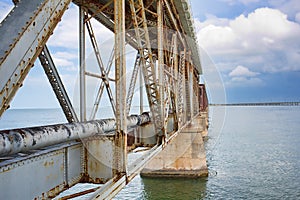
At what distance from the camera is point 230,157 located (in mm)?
32875

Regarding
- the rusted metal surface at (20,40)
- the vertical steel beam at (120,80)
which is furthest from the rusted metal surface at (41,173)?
the rusted metal surface at (20,40)

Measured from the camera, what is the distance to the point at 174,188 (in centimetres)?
2225

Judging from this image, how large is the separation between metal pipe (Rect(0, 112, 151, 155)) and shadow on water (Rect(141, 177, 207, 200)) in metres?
15.3

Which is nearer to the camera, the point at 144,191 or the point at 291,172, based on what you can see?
the point at 144,191

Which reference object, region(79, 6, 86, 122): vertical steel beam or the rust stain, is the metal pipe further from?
region(79, 6, 86, 122): vertical steel beam

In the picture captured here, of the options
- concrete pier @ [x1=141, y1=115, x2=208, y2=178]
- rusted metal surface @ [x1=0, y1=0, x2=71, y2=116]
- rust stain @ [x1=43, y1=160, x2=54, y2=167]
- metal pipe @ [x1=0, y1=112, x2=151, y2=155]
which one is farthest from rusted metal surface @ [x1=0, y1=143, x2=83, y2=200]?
concrete pier @ [x1=141, y1=115, x2=208, y2=178]

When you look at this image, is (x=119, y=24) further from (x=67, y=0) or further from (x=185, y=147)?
(x=185, y=147)

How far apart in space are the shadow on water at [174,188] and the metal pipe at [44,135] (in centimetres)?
1526

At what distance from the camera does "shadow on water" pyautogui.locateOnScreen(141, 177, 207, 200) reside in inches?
825

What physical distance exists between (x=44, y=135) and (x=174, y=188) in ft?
62.4

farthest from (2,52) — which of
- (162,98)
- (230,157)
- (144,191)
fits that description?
(230,157)

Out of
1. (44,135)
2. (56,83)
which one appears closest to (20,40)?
(44,135)

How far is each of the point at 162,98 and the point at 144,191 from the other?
14.0 m

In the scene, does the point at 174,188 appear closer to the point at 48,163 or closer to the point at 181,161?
the point at 181,161
